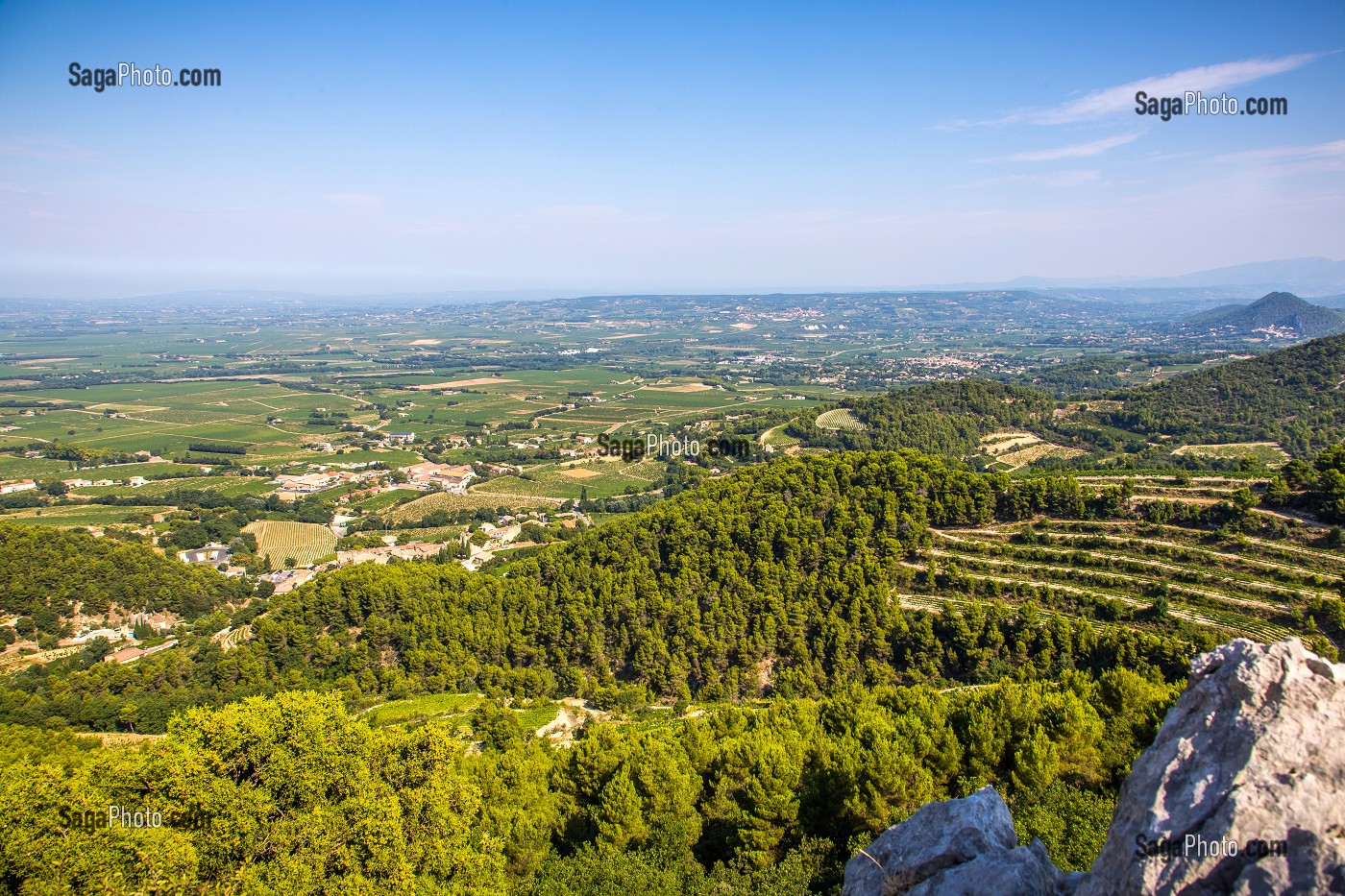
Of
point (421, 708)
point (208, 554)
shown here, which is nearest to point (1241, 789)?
point (421, 708)

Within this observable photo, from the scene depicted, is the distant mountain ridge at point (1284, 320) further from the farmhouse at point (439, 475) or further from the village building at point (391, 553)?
the village building at point (391, 553)

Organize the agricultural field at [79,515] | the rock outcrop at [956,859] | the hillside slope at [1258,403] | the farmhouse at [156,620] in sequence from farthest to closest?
the hillside slope at [1258,403], the agricultural field at [79,515], the farmhouse at [156,620], the rock outcrop at [956,859]

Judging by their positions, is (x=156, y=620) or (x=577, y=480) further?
(x=577, y=480)

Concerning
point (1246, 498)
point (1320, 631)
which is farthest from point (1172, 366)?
point (1320, 631)

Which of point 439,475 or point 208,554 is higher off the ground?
point 439,475

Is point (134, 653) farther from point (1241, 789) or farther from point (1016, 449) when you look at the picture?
point (1016, 449)

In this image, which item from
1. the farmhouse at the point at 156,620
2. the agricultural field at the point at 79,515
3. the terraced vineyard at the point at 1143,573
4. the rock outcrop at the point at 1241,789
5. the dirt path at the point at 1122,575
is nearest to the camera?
the rock outcrop at the point at 1241,789

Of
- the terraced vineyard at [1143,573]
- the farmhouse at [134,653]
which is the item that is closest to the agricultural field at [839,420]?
the terraced vineyard at [1143,573]
